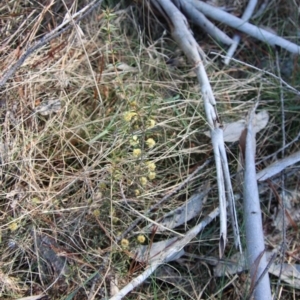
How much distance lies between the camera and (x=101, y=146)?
186 centimetres

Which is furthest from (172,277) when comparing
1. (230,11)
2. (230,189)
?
(230,11)

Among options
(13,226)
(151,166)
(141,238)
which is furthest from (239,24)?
(13,226)

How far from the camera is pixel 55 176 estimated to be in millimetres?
1846

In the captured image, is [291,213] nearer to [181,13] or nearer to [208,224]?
[208,224]

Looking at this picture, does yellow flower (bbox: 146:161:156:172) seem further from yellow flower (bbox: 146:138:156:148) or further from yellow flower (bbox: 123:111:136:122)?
yellow flower (bbox: 123:111:136:122)

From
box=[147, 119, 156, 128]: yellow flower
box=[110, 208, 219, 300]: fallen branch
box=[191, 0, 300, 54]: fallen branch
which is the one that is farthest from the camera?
box=[191, 0, 300, 54]: fallen branch

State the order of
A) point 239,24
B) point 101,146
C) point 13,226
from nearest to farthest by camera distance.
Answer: point 13,226 → point 101,146 → point 239,24

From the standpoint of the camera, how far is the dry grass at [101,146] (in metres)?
1.74

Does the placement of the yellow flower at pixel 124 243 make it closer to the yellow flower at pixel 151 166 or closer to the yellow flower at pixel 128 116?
the yellow flower at pixel 151 166

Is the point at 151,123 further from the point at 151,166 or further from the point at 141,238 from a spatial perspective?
the point at 141,238

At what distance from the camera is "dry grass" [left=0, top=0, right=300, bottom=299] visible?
1737 mm

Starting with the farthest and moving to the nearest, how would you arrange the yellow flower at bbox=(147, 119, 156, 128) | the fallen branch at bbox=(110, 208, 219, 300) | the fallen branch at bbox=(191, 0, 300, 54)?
the fallen branch at bbox=(191, 0, 300, 54), the yellow flower at bbox=(147, 119, 156, 128), the fallen branch at bbox=(110, 208, 219, 300)

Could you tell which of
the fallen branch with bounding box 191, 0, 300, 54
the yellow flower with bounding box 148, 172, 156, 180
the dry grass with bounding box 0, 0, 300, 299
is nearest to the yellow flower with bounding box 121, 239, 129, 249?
the dry grass with bounding box 0, 0, 300, 299

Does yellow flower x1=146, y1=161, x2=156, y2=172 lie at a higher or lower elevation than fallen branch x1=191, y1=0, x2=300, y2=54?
lower
